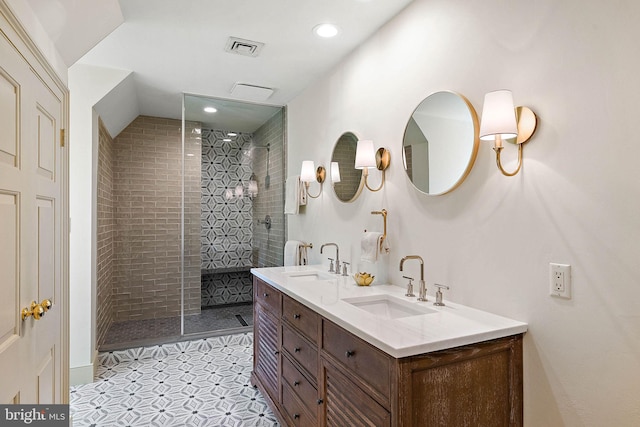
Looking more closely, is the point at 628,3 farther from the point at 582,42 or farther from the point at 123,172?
the point at 123,172

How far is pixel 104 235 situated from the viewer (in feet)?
12.2

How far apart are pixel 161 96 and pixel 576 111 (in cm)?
365

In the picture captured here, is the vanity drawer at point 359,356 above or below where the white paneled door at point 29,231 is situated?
below

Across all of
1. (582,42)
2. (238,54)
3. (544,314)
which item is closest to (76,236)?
(238,54)

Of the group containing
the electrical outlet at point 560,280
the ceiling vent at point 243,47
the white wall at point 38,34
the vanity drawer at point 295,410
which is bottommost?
the vanity drawer at point 295,410

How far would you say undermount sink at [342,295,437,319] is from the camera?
6.40 feet

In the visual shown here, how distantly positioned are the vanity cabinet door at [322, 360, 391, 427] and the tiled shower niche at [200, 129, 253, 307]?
2.77 m

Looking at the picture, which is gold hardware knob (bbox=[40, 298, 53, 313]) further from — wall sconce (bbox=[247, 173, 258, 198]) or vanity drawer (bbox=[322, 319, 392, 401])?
wall sconce (bbox=[247, 173, 258, 198])

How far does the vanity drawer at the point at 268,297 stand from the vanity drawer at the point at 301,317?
0.30 feet

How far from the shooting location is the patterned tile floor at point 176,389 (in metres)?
2.46

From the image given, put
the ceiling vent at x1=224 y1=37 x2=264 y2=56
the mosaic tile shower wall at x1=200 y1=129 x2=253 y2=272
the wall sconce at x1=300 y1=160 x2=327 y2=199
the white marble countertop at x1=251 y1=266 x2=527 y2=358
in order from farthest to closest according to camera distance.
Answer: the mosaic tile shower wall at x1=200 y1=129 x2=253 y2=272, the wall sconce at x1=300 y1=160 x2=327 y2=199, the ceiling vent at x1=224 y1=37 x2=264 y2=56, the white marble countertop at x1=251 y1=266 x2=527 y2=358

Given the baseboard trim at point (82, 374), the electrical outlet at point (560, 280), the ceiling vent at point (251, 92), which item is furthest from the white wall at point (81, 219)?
the electrical outlet at point (560, 280)

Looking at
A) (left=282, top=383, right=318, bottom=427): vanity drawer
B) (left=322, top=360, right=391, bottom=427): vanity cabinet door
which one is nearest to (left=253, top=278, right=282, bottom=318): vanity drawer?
(left=282, top=383, right=318, bottom=427): vanity drawer

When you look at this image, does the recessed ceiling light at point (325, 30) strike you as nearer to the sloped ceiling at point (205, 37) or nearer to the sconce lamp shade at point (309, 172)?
the sloped ceiling at point (205, 37)
